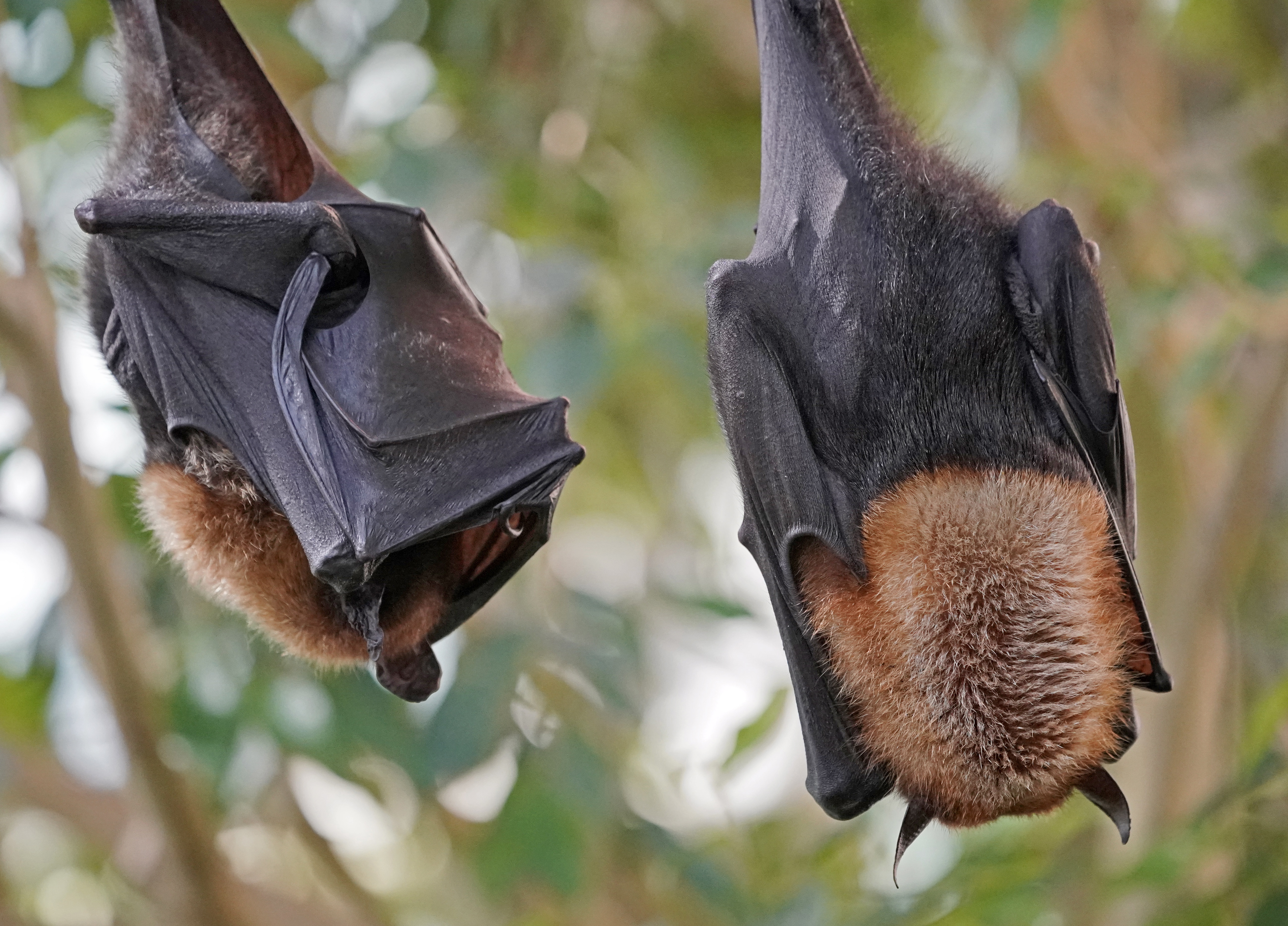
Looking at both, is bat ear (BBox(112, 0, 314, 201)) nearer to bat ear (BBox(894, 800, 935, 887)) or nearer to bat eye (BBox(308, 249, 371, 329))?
bat eye (BBox(308, 249, 371, 329))

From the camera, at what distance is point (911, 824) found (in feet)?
5.56

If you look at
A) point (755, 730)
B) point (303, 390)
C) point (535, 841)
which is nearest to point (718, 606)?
point (755, 730)

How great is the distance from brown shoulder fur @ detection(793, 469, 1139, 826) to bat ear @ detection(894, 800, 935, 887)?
1 cm

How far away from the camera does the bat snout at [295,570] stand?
170 cm

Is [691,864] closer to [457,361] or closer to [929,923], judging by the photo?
[929,923]

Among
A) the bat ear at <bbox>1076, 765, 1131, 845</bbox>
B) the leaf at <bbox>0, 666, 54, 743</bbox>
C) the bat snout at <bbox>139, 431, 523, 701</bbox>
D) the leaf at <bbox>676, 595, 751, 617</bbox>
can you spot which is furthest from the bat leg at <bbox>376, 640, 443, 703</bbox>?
the leaf at <bbox>0, 666, 54, 743</bbox>

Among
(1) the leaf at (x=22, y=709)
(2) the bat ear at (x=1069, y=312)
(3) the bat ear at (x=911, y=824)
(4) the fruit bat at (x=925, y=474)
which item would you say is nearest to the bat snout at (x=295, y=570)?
(4) the fruit bat at (x=925, y=474)

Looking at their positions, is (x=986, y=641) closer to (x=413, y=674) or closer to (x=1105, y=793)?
(x=1105, y=793)

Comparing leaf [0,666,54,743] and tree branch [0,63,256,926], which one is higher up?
tree branch [0,63,256,926]

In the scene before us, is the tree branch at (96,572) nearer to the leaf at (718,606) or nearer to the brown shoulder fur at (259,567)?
the brown shoulder fur at (259,567)

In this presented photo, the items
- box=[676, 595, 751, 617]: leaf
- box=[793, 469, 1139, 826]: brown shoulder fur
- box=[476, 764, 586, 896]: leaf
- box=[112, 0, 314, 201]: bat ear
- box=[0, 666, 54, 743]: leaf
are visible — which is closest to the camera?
box=[793, 469, 1139, 826]: brown shoulder fur

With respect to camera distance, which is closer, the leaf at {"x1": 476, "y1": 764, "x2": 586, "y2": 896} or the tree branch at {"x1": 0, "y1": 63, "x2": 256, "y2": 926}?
the tree branch at {"x1": 0, "y1": 63, "x2": 256, "y2": 926}

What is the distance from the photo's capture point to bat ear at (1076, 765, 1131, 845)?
1.65 meters

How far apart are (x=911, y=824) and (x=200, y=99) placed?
1470 millimetres
